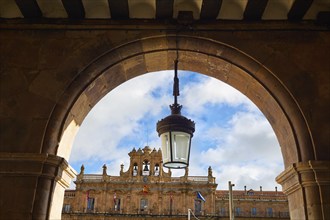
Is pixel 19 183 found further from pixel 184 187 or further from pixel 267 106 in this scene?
pixel 184 187

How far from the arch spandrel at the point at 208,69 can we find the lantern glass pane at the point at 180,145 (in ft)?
3.35

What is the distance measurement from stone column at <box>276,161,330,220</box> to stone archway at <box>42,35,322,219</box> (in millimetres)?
37

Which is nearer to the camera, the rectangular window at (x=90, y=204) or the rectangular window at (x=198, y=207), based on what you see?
the rectangular window at (x=198, y=207)

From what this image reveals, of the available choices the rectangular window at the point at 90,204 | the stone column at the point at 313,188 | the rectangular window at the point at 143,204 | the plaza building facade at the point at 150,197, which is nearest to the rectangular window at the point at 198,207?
the plaza building facade at the point at 150,197

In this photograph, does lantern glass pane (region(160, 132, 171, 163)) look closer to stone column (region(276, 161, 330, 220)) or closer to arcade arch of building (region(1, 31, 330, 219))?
arcade arch of building (region(1, 31, 330, 219))

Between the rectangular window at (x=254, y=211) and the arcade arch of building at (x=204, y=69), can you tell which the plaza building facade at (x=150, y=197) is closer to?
the rectangular window at (x=254, y=211)

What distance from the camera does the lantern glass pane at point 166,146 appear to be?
312cm

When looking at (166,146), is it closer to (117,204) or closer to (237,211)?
(117,204)

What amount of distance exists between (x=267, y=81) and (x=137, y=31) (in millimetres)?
1423

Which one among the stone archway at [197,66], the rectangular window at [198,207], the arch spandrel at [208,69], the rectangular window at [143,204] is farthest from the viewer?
the rectangular window at [198,207]

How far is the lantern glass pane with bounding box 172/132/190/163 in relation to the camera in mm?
3104

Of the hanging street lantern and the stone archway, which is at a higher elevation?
the stone archway

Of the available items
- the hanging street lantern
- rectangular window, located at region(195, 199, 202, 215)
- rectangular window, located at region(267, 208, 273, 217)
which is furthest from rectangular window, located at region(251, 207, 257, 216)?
the hanging street lantern

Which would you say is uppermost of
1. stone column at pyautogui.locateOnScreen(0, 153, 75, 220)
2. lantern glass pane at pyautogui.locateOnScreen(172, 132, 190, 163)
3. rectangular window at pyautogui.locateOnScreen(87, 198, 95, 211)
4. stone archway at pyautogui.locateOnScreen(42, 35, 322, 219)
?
rectangular window at pyautogui.locateOnScreen(87, 198, 95, 211)
